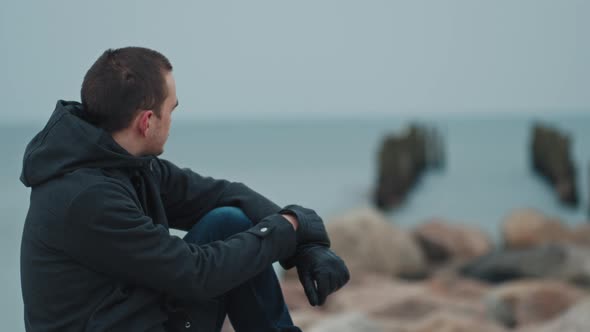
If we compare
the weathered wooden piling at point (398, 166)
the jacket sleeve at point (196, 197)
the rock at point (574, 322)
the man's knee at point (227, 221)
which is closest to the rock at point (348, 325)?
the rock at point (574, 322)

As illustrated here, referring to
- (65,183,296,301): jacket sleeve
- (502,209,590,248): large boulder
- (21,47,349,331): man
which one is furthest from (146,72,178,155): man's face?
(502,209,590,248): large boulder

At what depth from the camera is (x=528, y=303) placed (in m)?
4.01

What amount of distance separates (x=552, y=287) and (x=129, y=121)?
3136 mm

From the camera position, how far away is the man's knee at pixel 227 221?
6.02 feet

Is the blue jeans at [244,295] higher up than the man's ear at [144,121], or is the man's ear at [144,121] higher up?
the man's ear at [144,121]

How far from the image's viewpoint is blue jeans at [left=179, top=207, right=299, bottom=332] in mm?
1841

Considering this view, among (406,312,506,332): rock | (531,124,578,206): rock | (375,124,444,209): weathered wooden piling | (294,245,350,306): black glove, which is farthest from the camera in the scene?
(375,124,444,209): weathered wooden piling

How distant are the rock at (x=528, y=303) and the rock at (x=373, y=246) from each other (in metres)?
1.68

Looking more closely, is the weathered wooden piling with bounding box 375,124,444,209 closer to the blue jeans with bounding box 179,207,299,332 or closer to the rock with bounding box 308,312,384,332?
the rock with bounding box 308,312,384,332

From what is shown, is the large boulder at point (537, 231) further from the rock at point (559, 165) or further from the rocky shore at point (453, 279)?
the rock at point (559, 165)

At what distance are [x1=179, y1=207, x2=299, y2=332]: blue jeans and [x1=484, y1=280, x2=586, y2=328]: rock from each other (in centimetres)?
237

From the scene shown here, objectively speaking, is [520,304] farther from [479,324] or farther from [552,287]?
[479,324]

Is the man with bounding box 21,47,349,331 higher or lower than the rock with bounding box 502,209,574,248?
higher

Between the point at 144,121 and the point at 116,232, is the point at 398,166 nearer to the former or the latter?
the point at 144,121
